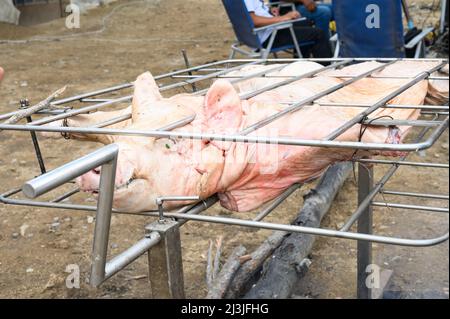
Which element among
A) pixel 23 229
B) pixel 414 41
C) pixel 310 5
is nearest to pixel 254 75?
pixel 23 229

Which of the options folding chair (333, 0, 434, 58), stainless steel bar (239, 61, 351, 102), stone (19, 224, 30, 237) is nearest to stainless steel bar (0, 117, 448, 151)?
stainless steel bar (239, 61, 351, 102)

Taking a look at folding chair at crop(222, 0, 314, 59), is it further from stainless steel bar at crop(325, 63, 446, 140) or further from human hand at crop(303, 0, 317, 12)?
stainless steel bar at crop(325, 63, 446, 140)

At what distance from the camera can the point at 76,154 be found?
5.05 m

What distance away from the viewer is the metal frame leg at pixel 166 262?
1592 mm

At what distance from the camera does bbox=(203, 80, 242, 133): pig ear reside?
1923mm

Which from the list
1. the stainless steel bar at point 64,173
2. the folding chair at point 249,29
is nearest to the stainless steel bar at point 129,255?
the stainless steel bar at point 64,173

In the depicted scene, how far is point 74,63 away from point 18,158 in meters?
3.81

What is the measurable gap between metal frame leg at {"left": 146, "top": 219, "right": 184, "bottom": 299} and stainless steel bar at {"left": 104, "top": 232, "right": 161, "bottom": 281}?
2 cm

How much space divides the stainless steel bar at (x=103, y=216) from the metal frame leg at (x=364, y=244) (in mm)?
1686

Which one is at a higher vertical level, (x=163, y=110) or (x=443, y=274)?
(x=163, y=110)

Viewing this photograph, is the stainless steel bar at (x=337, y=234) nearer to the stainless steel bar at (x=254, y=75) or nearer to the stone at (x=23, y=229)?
the stainless steel bar at (x=254, y=75)
